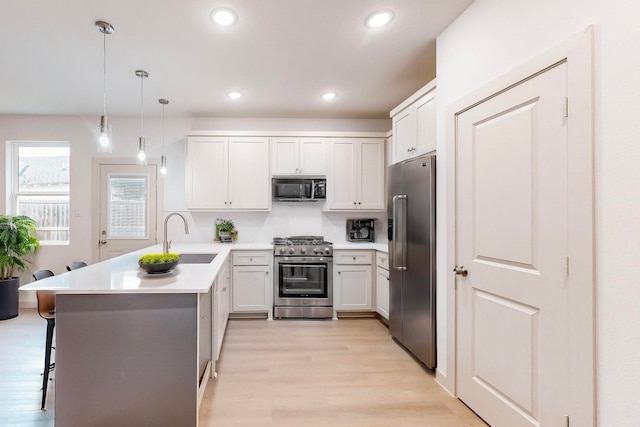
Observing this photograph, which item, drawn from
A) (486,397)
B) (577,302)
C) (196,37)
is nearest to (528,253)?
(577,302)

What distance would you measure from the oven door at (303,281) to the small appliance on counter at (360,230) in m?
0.77

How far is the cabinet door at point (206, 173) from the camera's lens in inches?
162

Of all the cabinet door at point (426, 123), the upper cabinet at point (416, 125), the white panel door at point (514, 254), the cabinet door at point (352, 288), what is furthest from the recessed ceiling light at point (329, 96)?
the cabinet door at point (352, 288)

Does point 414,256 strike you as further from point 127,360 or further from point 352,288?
point 127,360

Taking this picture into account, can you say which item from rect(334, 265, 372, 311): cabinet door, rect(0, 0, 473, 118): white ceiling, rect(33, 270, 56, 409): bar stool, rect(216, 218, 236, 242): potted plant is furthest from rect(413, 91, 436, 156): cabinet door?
rect(33, 270, 56, 409): bar stool

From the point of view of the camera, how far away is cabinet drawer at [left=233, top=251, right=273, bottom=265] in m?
3.92

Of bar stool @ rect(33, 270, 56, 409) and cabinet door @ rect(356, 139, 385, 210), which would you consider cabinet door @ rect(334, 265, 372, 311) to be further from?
bar stool @ rect(33, 270, 56, 409)

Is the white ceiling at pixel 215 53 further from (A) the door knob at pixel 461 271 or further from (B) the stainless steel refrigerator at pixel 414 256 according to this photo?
(A) the door knob at pixel 461 271

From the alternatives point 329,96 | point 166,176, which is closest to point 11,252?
point 166,176

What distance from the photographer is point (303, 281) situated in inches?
156

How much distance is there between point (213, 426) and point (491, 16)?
10.1 ft

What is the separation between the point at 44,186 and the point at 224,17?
4.13m

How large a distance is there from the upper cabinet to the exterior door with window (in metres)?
3.42

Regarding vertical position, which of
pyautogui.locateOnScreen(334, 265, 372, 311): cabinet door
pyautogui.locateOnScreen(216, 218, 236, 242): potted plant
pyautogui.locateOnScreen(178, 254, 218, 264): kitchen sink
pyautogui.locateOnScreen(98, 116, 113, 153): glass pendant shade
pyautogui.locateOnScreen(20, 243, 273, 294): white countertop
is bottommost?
pyautogui.locateOnScreen(334, 265, 372, 311): cabinet door
